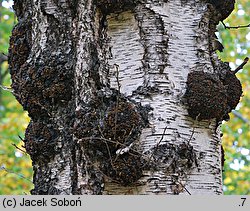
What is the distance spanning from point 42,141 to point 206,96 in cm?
65

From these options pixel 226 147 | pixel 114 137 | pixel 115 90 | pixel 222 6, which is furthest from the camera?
pixel 226 147

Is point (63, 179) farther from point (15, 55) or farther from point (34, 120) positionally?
point (15, 55)

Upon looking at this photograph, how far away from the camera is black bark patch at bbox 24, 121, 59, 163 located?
2.00 meters

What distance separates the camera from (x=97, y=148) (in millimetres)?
1834

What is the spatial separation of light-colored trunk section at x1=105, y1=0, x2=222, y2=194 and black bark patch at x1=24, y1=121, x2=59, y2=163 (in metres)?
0.30

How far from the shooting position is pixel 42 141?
2.01 m

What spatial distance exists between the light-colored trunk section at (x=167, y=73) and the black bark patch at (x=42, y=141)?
0.98 ft

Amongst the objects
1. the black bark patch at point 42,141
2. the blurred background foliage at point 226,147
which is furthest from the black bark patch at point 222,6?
the blurred background foliage at point 226,147

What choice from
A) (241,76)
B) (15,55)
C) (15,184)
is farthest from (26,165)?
(15,55)

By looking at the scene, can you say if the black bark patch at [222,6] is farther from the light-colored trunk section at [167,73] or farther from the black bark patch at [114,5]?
the black bark patch at [114,5]

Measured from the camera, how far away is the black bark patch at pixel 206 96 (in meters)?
1.95

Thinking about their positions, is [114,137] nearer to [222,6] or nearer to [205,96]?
[205,96]

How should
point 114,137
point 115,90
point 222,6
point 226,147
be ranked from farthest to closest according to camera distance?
point 226,147 → point 222,6 → point 115,90 → point 114,137

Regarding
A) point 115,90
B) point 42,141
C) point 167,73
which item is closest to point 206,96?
point 167,73
